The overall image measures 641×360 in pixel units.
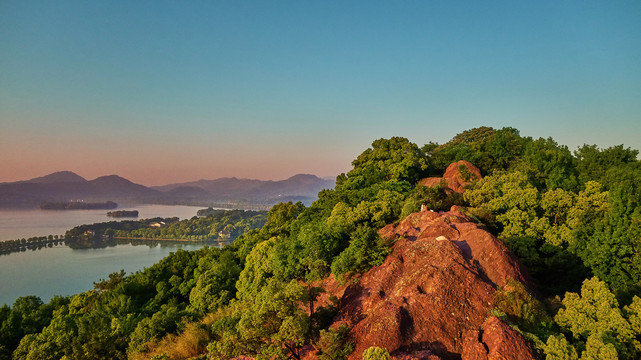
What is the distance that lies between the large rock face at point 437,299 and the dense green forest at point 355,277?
2.09 ft

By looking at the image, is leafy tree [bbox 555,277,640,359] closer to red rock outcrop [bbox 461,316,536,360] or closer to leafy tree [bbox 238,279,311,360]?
red rock outcrop [bbox 461,316,536,360]

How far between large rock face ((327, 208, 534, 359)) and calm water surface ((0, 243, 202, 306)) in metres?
70.2

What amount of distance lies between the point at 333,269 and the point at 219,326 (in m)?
4.63

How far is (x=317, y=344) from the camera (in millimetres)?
8828

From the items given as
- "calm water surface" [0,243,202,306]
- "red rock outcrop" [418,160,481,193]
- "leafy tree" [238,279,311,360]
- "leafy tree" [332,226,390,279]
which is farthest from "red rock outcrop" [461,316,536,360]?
"calm water surface" [0,243,202,306]

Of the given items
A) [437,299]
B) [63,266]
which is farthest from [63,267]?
[437,299]

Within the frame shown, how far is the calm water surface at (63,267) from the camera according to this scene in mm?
65688

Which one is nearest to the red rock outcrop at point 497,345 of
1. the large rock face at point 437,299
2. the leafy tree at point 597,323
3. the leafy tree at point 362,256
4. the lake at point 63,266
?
the large rock face at point 437,299

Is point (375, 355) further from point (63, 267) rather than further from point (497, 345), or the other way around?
point (63, 267)

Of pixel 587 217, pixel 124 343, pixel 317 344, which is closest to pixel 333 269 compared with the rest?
pixel 317 344

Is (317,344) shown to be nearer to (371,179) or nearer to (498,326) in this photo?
(498,326)

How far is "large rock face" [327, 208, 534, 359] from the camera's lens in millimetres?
7965

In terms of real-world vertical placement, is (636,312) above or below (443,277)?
below

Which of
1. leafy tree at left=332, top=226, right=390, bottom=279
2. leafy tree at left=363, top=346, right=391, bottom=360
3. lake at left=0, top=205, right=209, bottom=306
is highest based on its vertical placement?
leafy tree at left=332, top=226, right=390, bottom=279
